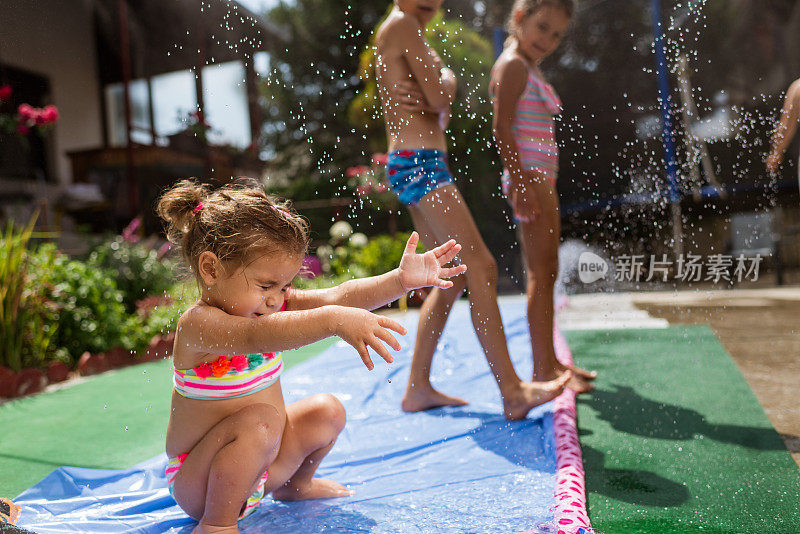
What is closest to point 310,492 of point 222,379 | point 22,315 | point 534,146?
point 222,379

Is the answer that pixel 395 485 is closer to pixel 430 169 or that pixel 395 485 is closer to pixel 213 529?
pixel 213 529

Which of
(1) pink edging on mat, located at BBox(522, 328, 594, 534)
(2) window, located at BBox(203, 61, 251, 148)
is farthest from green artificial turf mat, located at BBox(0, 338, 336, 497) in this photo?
(2) window, located at BBox(203, 61, 251, 148)

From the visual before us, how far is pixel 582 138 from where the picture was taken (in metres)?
7.48

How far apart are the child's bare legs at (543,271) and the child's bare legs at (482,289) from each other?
0.90 ft

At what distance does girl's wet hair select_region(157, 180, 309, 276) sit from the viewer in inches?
49.4

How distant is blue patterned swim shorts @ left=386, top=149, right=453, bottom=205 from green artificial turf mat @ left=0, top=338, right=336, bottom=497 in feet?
4.01

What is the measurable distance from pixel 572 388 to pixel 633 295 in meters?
2.80

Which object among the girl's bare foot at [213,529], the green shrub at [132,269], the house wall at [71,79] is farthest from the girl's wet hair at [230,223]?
the house wall at [71,79]

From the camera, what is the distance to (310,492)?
152cm

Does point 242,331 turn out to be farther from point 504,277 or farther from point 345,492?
point 504,277

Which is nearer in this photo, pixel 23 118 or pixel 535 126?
pixel 535 126

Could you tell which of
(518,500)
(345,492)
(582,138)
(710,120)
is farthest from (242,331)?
(710,120)

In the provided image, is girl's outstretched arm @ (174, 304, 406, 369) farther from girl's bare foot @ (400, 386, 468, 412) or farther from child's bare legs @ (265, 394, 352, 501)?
girl's bare foot @ (400, 386, 468, 412)

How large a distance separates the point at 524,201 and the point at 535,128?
31 centimetres
